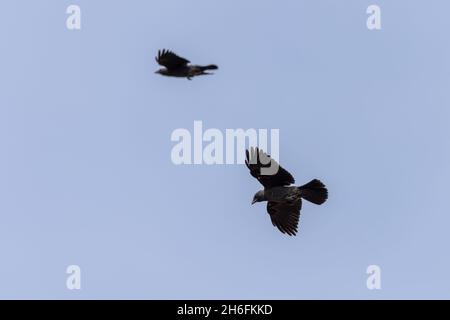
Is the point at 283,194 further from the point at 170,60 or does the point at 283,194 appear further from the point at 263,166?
the point at 170,60

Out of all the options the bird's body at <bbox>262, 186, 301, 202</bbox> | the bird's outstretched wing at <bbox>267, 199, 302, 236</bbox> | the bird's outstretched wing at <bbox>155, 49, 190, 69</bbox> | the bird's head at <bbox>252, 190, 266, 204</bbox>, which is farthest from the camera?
the bird's outstretched wing at <bbox>267, 199, 302, 236</bbox>

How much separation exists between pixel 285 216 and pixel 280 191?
0.64m

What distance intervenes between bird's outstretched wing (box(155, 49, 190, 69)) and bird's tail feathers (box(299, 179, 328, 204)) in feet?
10.5

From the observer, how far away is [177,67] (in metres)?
19.8

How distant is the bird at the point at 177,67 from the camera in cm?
1961

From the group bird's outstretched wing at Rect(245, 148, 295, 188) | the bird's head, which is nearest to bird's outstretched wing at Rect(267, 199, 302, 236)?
the bird's head

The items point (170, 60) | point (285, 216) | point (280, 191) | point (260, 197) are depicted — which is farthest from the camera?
point (285, 216)

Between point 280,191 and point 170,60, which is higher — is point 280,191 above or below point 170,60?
below

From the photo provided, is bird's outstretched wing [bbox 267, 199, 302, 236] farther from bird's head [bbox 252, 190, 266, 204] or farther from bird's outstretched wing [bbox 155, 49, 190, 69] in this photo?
bird's outstretched wing [bbox 155, 49, 190, 69]

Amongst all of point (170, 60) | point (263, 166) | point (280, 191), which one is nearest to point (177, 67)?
point (170, 60)

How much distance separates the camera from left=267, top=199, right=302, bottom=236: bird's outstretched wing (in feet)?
68.2

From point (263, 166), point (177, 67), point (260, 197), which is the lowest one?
point (260, 197)

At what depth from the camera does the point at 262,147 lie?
66.8 feet
